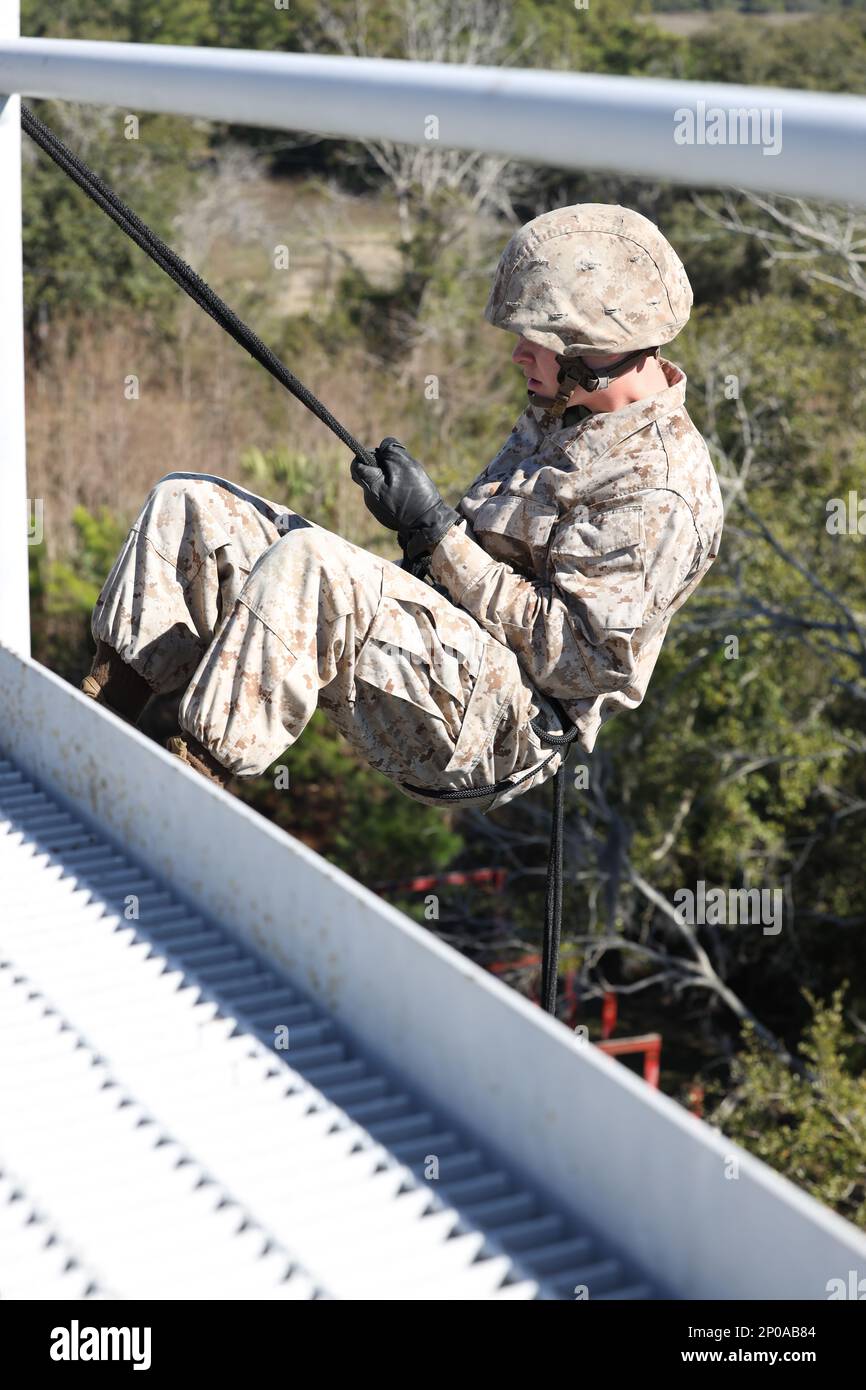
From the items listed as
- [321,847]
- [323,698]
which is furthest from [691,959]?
[323,698]

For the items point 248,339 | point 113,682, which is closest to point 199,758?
point 113,682

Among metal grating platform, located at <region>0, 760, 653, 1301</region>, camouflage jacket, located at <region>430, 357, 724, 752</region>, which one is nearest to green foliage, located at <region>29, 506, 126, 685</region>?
camouflage jacket, located at <region>430, 357, 724, 752</region>

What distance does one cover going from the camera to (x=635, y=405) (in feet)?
8.06

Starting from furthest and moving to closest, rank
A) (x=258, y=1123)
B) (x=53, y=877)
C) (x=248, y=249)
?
(x=248, y=249) → (x=53, y=877) → (x=258, y=1123)

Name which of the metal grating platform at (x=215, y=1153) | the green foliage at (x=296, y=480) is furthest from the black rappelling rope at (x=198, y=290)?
the green foliage at (x=296, y=480)

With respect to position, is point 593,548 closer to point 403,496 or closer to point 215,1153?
point 403,496

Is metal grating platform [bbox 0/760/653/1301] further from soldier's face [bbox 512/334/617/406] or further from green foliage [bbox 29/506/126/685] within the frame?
green foliage [bbox 29/506/126/685]

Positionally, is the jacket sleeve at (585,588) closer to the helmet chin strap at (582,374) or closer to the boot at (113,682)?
the helmet chin strap at (582,374)

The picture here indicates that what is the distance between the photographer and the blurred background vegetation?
1273cm

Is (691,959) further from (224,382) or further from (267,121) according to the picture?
(267,121)

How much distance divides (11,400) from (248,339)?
595 millimetres

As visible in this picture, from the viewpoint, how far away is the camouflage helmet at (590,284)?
2328 mm

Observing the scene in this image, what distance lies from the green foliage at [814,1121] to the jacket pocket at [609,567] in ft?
25.8

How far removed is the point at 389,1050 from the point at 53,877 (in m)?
0.62
